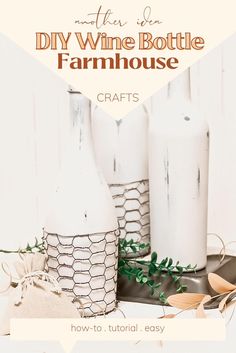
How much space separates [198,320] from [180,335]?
21 mm

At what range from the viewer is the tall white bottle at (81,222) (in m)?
0.63

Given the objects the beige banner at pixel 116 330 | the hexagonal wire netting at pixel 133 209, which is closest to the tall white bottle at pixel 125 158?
the hexagonal wire netting at pixel 133 209

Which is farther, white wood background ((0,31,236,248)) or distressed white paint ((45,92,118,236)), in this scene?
white wood background ((0,31,236,248))

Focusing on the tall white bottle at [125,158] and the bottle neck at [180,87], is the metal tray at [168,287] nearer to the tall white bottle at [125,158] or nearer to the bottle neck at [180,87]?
the tall white bottle at [125,158]

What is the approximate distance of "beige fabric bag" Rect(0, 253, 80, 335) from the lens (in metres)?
0.63

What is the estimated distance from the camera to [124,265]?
2.30 ft

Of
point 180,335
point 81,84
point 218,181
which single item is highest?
point 81,84

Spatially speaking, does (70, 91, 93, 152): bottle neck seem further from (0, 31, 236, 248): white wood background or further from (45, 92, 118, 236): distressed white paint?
(0, 31, 236, 248): white wood background

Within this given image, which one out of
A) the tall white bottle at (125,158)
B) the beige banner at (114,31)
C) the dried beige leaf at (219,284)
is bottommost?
the dried beige leaf at (219,284)

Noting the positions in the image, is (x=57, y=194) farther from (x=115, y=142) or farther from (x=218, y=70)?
(x=218, y=70)

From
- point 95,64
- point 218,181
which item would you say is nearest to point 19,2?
point 95,64

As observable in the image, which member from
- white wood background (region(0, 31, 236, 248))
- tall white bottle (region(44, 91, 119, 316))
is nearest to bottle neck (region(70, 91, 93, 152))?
tall white bottle (region(44, 91, 119, 316))

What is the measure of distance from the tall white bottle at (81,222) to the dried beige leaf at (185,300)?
69 mm

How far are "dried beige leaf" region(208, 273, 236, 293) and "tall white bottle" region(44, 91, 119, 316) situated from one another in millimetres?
101
